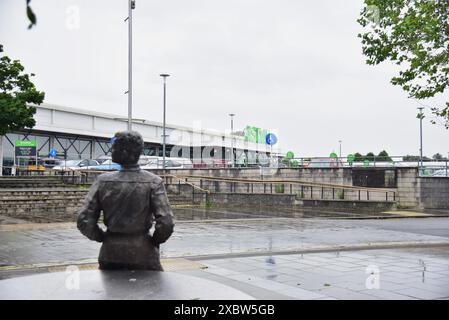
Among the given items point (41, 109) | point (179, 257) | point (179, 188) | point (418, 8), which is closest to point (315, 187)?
point (179, 188)

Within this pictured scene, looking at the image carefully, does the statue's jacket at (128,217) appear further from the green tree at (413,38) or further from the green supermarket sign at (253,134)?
the green supermarket sign at (253,134)

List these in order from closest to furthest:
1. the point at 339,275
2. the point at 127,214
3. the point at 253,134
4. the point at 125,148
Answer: the point at 127,214 < the point at 125,148 < the point at 339,275 < the point at 253,134

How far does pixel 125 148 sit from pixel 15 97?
2352 centimetres

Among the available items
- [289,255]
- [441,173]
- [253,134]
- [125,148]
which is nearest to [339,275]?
[289,255]

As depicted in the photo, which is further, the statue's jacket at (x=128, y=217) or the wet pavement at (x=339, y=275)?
the wet pavement at (x=339, y=275)

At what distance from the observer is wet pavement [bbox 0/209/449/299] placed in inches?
256

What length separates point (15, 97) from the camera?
2525 cm

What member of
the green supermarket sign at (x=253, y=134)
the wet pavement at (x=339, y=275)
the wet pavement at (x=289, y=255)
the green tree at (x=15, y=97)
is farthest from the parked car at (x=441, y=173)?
the green supermarket sign at (x=253, y=134)

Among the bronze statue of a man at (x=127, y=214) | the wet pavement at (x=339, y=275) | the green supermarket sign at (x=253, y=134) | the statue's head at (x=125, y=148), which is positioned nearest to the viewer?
the bronze statue of a man at (x=127, y=214)

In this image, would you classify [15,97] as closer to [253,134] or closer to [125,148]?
[125,148]

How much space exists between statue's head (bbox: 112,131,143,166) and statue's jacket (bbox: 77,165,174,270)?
0.11m

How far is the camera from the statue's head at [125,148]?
13.6 feet

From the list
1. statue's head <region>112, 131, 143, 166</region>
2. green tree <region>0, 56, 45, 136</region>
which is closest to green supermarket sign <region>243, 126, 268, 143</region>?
green tree <region>0, 56, 45, 136</region>
